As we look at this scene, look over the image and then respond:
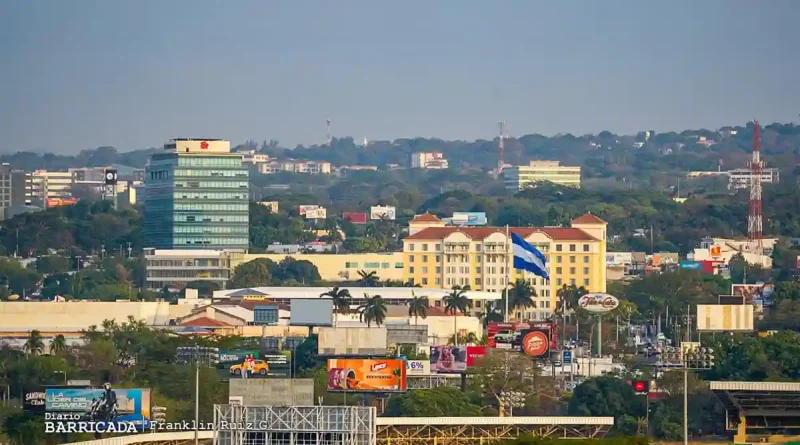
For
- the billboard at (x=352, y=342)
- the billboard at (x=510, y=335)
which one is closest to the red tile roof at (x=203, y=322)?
the billboard at (x=510, y=335)

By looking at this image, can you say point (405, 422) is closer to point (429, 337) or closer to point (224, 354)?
point (224, 354)

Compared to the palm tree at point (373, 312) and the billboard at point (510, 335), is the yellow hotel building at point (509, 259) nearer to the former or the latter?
the palm tree at point (373, 312)

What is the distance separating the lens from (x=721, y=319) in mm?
153500

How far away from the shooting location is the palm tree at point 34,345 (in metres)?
141

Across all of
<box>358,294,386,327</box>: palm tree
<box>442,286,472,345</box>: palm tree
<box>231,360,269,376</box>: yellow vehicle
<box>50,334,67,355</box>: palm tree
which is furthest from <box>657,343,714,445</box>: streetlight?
<box>442,286,472,345</box>: palm tree

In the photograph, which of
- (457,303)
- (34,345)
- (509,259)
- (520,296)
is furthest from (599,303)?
(509,259)

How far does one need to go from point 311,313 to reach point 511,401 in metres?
44.3

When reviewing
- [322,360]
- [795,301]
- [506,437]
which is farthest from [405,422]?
[795,301]

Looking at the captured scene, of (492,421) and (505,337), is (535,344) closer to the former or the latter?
(505,337)

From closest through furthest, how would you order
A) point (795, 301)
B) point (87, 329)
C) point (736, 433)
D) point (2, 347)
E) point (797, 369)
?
1. point (736, 433)
2. point (797, 369)
3. point (2, 347)
4. point (87, 329)
5. point (795, 301)

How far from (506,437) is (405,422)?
372cm

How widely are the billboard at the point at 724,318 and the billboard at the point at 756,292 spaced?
61.4ft

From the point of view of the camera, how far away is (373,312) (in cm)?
15525

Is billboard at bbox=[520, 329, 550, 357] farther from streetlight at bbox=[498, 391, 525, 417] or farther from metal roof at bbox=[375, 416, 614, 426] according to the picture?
metal roof at bbox=[375, 416, 614, 426]
